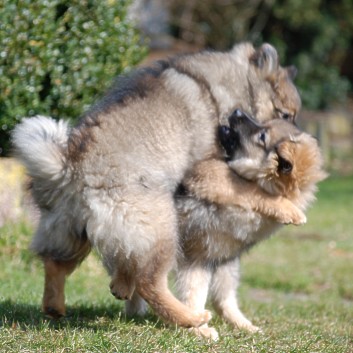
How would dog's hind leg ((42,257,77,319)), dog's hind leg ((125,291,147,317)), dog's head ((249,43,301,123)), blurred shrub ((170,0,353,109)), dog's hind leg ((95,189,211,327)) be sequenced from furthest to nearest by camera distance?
blurred shrub ((170,0,353,109))
dog's head ((249,43,301,123))
dog's hind leg ((125,291,147,317))
dog's hind leg ((42,257,77,319))
dog's hind leg ((95,189,211,327))

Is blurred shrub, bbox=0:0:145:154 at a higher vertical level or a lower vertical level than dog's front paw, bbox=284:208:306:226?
higher

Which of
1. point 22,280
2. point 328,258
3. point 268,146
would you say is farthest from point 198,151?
point 328,258

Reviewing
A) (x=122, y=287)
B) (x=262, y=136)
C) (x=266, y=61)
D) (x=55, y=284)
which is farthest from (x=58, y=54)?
(x=122, y=287)

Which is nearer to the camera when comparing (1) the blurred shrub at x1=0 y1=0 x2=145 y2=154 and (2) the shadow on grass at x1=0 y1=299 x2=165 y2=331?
(2) the shadow on grass at x1=0 y1=299 x2=165 y2=331

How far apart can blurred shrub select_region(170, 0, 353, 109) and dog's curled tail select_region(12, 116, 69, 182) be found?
1737 centimetres

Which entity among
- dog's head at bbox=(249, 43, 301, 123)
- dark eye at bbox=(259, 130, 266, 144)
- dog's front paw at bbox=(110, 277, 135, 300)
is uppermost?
dog's head at bbox=(249, 43, 301, 123)

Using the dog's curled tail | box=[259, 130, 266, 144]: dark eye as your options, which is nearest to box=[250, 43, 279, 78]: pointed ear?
box=[259, 130, 266, 144]: dark eye

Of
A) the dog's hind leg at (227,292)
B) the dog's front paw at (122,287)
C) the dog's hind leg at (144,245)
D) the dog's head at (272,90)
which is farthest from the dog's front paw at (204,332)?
the dog's head at (272,90)

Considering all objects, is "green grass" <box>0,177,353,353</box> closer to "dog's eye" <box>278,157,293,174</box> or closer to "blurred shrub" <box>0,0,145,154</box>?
"dog's eye" <box>278,157,293,174</box>

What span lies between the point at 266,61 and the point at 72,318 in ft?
7.69

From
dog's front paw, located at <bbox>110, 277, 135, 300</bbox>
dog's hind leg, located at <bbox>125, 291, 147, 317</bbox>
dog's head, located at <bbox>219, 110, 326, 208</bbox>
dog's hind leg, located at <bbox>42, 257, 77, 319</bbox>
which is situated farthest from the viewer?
dog's hind leg, located at <bbox>125, 291, 147, 317</bbox>

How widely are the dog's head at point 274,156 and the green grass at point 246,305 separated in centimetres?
100

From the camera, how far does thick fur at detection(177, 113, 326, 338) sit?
5.38m

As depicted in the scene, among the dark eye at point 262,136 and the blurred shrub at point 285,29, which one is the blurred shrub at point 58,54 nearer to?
the dark eye at point 262,136
